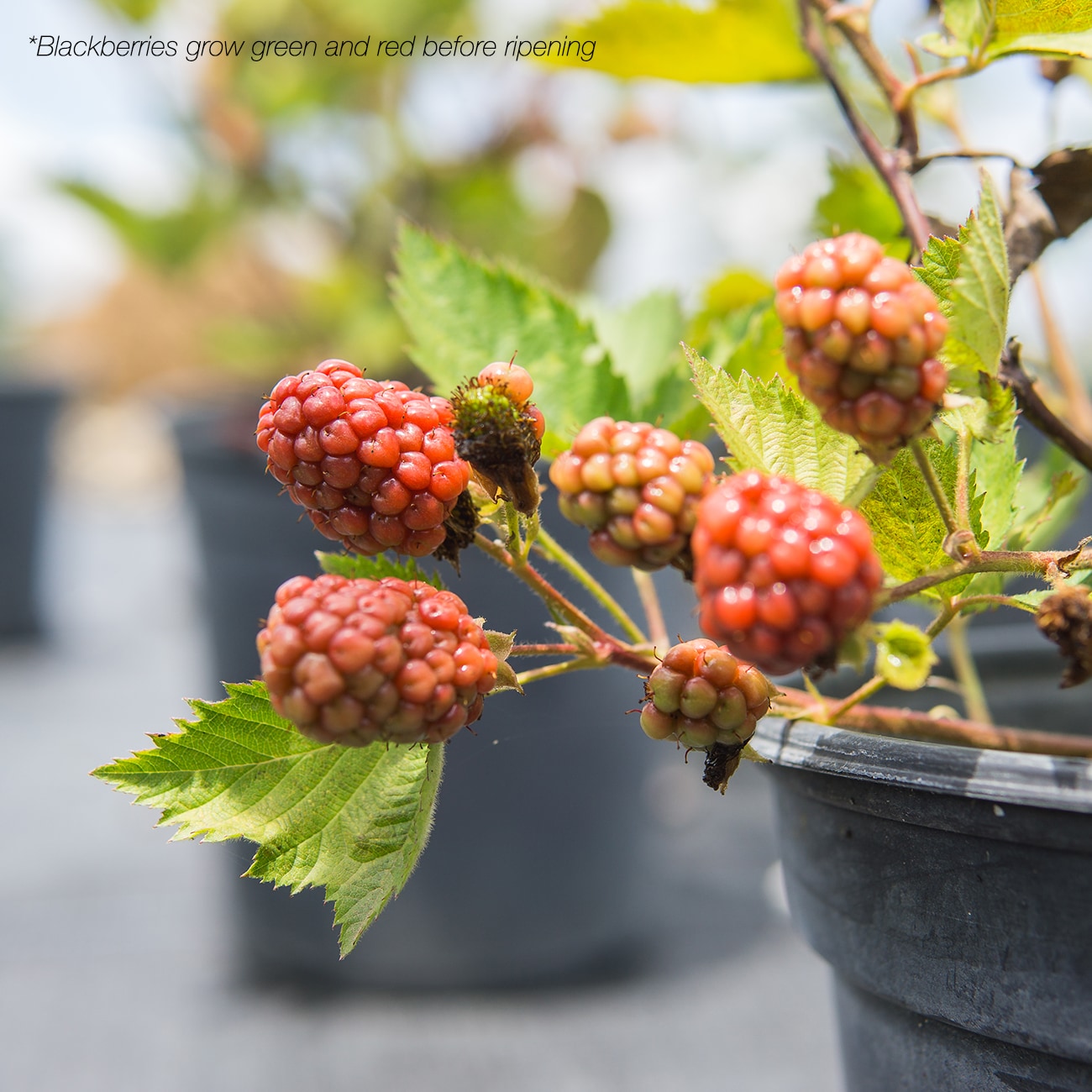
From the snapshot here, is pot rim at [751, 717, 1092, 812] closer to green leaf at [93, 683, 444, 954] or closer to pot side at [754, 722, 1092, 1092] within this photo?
pot side at [754, 722, 1092, 1092]

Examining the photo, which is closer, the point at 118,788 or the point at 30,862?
the point at 118,788

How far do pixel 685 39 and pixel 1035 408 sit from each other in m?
0.29

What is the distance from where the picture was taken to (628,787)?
1.18 m

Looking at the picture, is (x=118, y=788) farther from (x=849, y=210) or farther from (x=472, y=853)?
(x=472, y=853)

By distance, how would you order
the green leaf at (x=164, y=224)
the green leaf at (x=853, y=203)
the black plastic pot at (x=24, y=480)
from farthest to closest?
the black plastic pot at (x=24, y=480) → the green leaf at (x=164, y=224) → the green leaf at (x=853, y=203)

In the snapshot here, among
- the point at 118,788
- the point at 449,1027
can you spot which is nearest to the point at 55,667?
the point at 449,1027

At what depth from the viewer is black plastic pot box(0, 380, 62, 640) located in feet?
10.2

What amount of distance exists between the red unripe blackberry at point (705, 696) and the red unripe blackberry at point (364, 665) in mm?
63

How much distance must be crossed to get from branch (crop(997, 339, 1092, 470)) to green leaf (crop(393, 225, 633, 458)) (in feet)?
0.57

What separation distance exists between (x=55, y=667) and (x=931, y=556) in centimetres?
267

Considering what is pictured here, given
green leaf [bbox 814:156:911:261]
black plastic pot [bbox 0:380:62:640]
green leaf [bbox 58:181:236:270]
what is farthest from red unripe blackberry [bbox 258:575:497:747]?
black plastic pot [bbox 0:380:62:640]

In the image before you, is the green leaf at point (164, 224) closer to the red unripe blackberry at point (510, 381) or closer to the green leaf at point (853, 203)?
the green leaf at point (853, 203)

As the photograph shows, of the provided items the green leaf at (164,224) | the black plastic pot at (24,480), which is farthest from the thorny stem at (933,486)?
the black plastic pot at (24,480)

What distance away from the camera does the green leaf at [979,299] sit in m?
0.29
